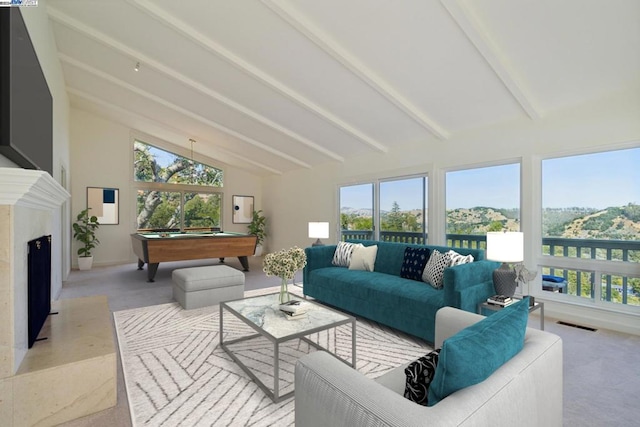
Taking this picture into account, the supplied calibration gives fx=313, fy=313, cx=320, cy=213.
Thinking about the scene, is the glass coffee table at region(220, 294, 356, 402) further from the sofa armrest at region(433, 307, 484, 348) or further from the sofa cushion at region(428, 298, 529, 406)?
the sofa cushion at region(428, 298, 529, 406)

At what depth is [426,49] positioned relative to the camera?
3.04m

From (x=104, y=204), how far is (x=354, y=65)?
6.70 meters

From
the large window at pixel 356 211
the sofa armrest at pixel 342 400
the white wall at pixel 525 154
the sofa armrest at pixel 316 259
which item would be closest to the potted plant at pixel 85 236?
the white wall at pixel 525 154

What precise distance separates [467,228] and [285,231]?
473cm

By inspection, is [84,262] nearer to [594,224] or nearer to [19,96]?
[19,96]

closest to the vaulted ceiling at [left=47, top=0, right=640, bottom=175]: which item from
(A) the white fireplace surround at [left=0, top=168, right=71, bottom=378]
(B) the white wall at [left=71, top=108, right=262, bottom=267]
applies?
(B) the white wall at [left=71, top=108, right=262, bottom=267]

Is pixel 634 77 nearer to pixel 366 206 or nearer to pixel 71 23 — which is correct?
pixel 366 206

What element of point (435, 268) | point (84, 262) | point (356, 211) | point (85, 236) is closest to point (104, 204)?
point (85, 236)

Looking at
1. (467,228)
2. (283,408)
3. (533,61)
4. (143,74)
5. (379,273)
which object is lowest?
(283,408)

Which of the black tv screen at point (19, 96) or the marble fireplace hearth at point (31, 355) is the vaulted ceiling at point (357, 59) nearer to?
the black tv screen at point (19, 96)

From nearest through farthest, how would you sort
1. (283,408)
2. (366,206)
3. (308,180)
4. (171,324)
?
(283,408) → (171,324) → (366,206) → (308,180)

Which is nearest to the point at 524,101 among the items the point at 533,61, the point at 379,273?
the point at 533,61

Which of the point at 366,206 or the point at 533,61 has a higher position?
the point at 533,61

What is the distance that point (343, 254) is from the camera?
4105mm
